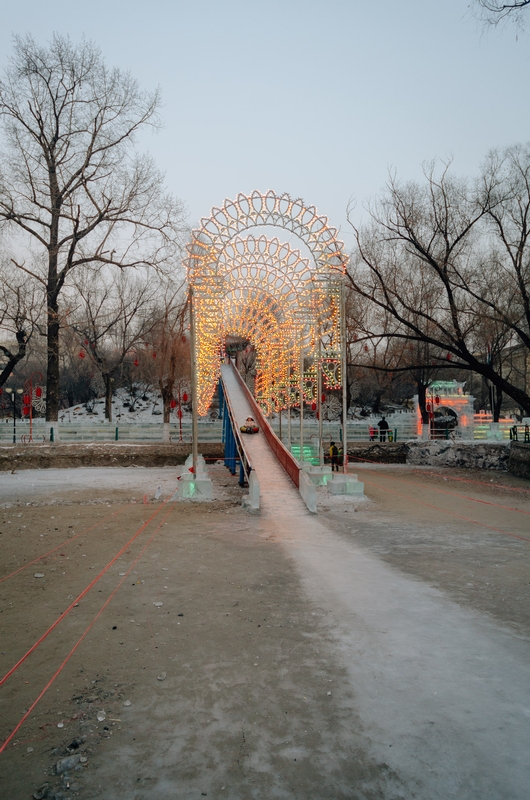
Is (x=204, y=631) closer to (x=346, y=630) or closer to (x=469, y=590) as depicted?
(x=346, y=630)

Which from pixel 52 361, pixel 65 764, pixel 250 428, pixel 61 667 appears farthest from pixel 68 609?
pixel 52 361

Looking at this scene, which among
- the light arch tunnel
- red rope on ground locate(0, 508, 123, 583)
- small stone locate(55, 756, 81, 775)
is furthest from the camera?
the light arch tunnel

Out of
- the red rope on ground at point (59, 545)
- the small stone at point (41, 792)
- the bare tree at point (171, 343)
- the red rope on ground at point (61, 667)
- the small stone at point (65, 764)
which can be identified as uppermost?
the bare tree at point (171, 343)

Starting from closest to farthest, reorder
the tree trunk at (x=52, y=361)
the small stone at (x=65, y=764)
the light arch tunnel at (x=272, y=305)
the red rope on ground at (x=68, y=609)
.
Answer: the small stone at (x=65, y=764) < the red rope on ground at (x=68, y=609) < the light arch tunnel at (x=272, y=305) < the tree trunk at (x=52, y=361)

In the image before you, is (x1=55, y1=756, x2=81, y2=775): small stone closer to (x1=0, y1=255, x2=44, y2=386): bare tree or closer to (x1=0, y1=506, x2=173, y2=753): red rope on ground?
(x1=0, y1=506, x2=173, y2=753): red rope on ground

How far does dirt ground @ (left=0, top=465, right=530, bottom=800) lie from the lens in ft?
10.6

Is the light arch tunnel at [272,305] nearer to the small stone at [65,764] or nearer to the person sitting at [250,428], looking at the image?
the person sitting at [250,428]

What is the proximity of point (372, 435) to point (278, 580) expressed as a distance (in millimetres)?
22461

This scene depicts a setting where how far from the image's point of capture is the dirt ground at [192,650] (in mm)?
3236

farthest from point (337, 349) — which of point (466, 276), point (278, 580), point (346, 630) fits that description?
point (346, 630)

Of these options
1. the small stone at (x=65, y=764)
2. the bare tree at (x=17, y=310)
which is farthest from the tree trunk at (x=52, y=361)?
the small stone at (x=65, y=764)

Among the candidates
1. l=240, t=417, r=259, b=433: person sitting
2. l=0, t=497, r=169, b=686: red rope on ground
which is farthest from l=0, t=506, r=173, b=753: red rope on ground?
l=240, t=417, r=259, b=433: person sitting

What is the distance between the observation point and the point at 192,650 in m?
4.84

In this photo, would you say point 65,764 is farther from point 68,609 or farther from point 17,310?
point 17,310
